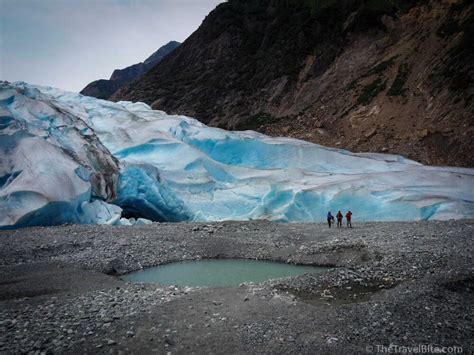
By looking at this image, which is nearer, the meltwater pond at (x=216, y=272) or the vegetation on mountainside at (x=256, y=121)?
the meltwater pond at (x=216, y=272)

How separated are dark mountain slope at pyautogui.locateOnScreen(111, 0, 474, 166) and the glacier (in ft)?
16.7

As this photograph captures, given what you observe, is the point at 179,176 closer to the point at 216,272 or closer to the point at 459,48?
the point at 216,272

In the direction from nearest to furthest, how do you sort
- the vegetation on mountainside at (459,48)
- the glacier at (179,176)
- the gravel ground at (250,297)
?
the gravel ground at (250,297)
the glacier at (179,176)
the vegetation on mountainside at (459,48)

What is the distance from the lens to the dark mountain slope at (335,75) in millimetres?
23928

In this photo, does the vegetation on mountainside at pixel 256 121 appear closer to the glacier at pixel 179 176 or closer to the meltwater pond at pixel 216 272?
the glacier at pixel 179 176

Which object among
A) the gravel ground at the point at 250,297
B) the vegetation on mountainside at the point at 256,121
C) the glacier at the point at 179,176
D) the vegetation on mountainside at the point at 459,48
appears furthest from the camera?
the vegetation on mountainside at the point at 256,121

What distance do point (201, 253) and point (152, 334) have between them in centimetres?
605

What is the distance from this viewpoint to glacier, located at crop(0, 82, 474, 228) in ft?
48.5

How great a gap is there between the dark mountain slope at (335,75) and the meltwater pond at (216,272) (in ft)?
48.1

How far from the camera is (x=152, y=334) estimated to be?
6.24 meters

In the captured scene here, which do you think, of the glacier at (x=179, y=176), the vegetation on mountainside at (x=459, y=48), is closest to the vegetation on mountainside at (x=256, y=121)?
the glacier at (x=179, y=176)

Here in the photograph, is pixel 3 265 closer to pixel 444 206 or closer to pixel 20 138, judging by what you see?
pixel 20 138

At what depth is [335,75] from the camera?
108 feet

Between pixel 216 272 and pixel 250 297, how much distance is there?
3020mm
